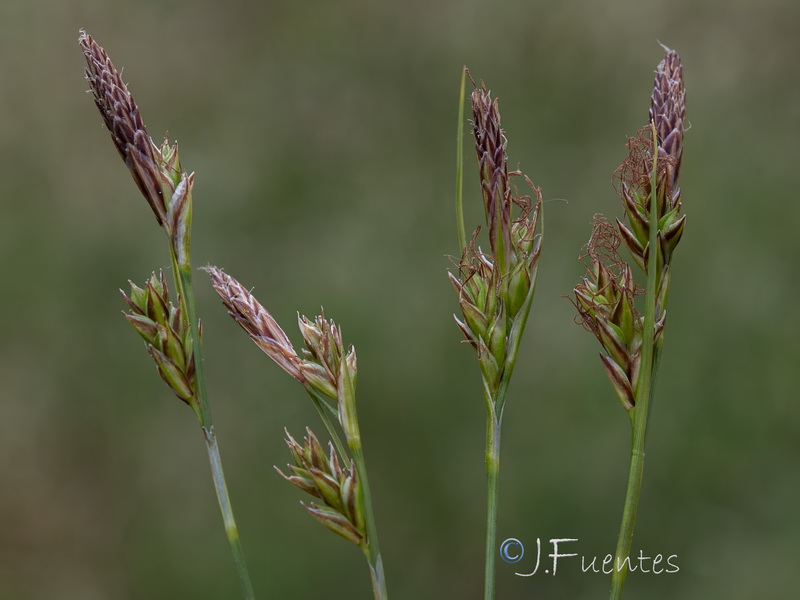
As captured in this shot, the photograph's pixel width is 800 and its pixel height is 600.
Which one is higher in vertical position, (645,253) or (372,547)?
(645,253)

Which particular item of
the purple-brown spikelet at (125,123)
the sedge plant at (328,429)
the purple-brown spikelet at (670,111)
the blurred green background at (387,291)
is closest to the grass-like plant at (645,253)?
the purple-brown spikelet at (670,111)

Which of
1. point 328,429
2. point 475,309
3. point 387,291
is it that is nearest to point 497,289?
point 475,309

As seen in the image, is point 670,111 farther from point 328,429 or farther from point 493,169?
point 328,429

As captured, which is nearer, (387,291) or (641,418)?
(641,418)

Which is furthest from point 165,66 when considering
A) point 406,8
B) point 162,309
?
point 162,309

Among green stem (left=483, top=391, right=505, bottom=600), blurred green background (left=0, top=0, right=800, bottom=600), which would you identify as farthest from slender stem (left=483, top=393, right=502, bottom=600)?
blurred green background (left=0, top=0, right=800, bottom=600)

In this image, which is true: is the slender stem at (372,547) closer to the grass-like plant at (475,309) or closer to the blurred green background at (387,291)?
the grass-like plant at (475,309)
